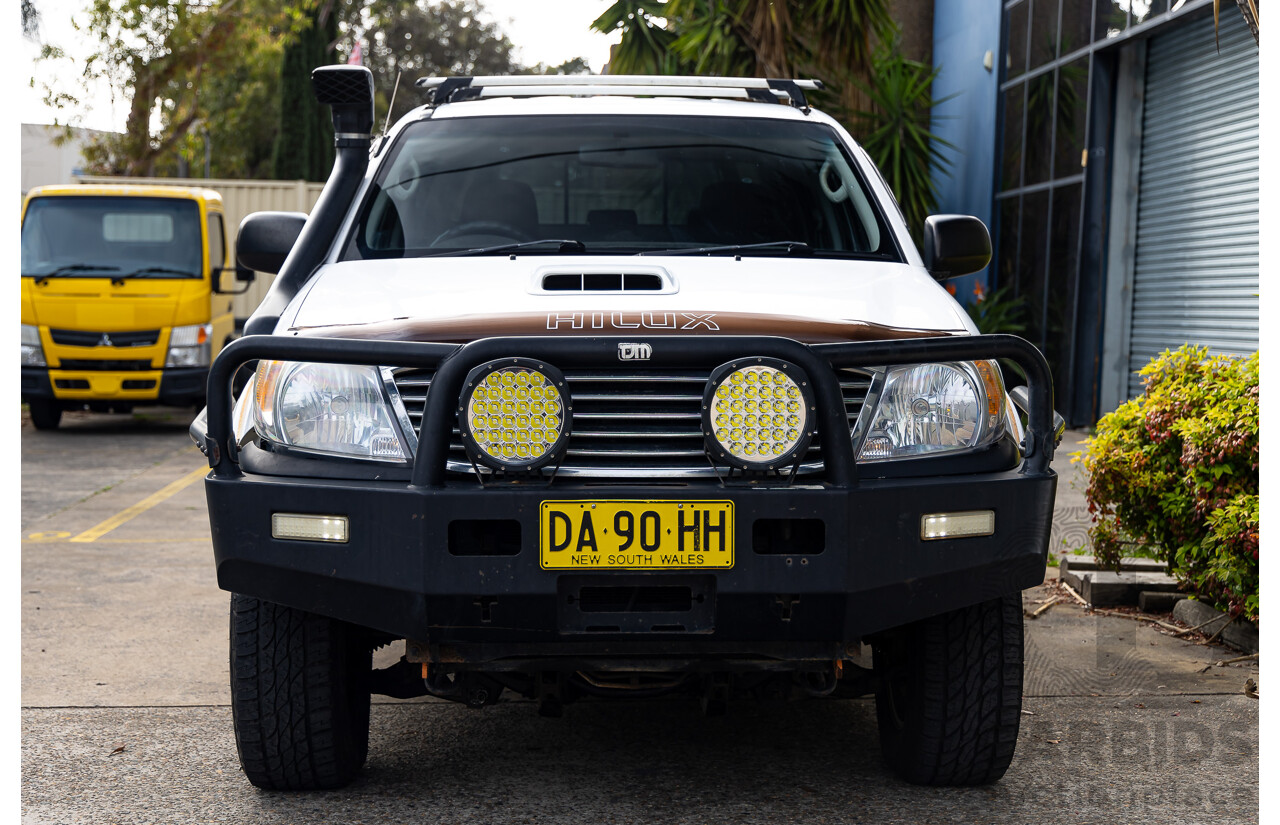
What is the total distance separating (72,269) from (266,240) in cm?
887

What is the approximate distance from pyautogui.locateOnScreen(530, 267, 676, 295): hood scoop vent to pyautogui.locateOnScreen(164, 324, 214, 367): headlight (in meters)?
9.52

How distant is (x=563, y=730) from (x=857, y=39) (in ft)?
33.3

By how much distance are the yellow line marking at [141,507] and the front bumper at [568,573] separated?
473 centimetres

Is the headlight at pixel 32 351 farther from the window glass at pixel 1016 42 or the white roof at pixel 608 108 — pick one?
the window glass at pixel 1016 42

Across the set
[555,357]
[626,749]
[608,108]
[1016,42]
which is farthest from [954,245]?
[1016,42]

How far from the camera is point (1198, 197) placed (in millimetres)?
10156

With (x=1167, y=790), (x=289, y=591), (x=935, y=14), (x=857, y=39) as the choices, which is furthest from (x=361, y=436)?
(x=935, y=14)

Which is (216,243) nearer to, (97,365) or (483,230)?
(97,365)

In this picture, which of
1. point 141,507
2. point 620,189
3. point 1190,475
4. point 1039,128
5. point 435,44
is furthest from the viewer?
point 435,44

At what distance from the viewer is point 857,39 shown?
12750mm

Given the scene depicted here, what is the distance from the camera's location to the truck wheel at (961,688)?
322 centimetres

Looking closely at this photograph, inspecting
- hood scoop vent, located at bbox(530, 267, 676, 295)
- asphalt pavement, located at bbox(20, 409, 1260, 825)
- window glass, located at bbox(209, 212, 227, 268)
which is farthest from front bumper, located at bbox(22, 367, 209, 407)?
hood scoop vent, located at bbox(530, 267, 676, 295)

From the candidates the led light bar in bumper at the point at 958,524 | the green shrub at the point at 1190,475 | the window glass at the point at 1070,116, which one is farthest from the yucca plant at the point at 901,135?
the led light bar in bumper at the point at 958,524
